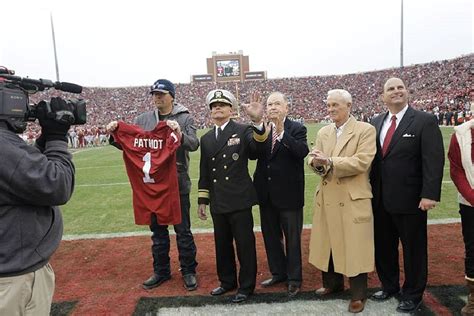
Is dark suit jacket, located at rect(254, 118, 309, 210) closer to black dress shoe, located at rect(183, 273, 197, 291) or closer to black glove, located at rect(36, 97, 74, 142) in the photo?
black dress shoe, located at rect(183, 273, 197, 291)

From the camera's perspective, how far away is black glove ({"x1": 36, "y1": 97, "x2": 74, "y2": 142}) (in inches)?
85.0

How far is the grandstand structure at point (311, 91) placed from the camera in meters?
46.5

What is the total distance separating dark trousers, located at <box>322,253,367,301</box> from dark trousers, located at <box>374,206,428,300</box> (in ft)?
1.24

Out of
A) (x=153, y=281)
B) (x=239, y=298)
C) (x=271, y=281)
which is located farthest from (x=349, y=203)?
(x=153, y=281)

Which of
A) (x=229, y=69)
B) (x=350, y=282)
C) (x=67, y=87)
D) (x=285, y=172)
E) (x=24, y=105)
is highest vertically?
(x=229, y=69)

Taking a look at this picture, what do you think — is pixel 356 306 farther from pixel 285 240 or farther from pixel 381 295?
pixel 285 240

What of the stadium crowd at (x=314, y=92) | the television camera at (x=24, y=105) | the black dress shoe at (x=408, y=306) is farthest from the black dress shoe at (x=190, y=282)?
the stadium crowd at (x=314, y=92)

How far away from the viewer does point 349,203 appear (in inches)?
141

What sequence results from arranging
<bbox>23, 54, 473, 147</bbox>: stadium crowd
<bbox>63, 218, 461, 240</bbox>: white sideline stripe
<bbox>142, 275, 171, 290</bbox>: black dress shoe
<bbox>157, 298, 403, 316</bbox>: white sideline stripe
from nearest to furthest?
<bbox>157, 298, 403, 316</bbox>: white sideline stripe
<bbox>142, 275, 171, 290</bbox>: black dress shoe
<bbox>63, 218, 461, 240</bbox>: white sideline stripe
<bbox>23, 54, 473, 147</bbox>: stadium crowd

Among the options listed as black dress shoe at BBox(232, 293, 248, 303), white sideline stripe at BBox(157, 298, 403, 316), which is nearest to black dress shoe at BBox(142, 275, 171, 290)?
white sideline stripe at BBox(157, 298, 403, 316)

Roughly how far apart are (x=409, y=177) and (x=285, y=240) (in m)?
1.43

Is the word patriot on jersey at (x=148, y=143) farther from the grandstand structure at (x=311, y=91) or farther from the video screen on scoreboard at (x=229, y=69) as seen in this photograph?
the video screen on scoreboard at (x=229, y=69)

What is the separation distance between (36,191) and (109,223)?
552 cm

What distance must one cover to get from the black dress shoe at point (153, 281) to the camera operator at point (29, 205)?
2.17 meters
